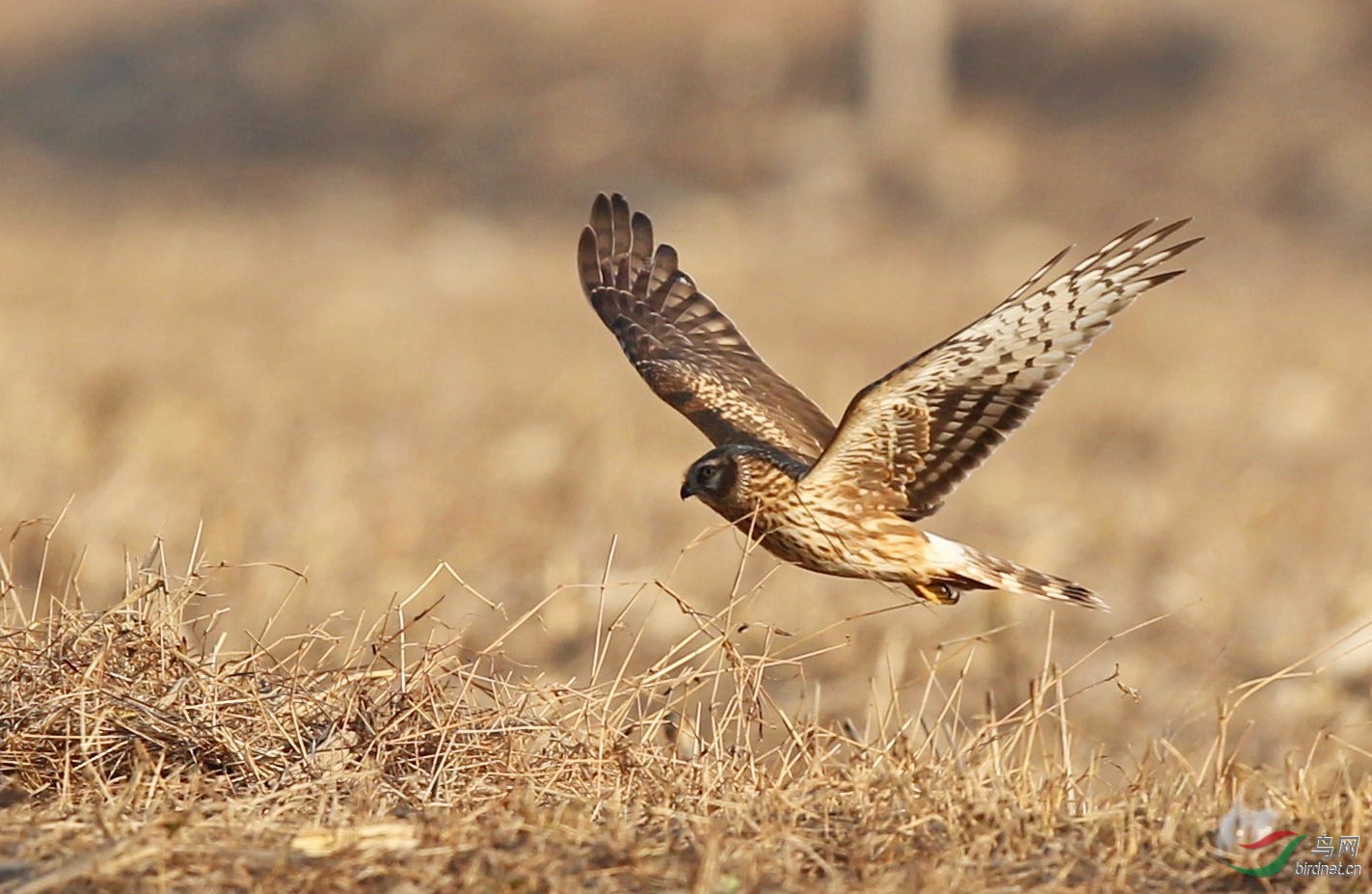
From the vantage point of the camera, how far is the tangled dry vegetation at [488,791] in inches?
132

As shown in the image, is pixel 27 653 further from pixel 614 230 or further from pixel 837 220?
pixel 837 220

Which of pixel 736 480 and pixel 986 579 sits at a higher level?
pixel 736 480

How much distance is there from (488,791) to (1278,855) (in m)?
1.55

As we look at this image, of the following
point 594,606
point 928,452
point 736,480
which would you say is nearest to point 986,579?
point 928,452

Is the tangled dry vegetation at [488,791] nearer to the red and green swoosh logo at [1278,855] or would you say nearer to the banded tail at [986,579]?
the red and green swoosh logo at [1278,855]

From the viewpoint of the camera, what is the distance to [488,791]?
3910 millimetres

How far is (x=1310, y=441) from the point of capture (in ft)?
39.3

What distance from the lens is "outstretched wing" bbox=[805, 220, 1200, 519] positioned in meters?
4.76

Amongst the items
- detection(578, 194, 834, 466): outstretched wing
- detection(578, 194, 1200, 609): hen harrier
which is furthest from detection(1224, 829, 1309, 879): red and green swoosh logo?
detection(578, 194, 834, 466): outstretched wing

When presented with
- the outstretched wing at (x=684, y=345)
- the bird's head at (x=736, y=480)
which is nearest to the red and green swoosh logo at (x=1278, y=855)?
the bird's head at (x=736, y=480)

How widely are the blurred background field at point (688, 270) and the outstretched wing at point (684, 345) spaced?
0.86m

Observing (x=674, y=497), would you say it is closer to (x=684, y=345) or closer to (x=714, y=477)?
(x=684, y=345)

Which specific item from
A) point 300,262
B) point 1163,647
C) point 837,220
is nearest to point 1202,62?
point 837,220

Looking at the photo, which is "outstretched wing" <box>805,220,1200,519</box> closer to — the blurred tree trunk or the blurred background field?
the blurred background field
